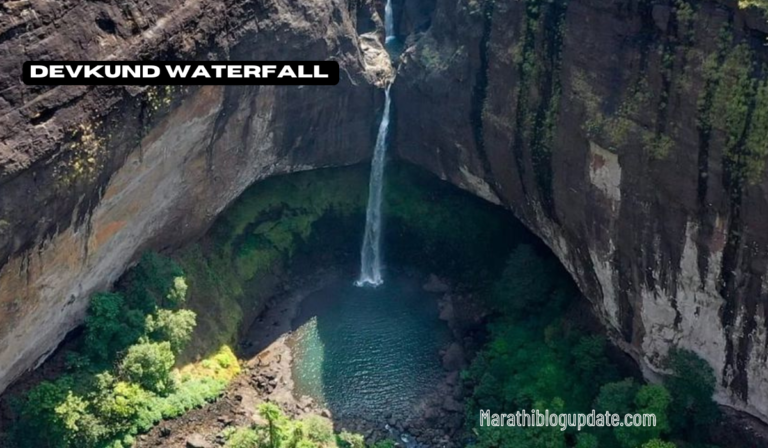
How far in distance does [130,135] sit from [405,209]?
14.3 m

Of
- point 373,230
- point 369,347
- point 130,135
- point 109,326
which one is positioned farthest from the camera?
point 373,230

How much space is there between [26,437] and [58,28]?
12122 mm

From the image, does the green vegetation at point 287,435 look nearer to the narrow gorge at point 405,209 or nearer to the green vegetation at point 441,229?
the narrow gorge at point 405,209

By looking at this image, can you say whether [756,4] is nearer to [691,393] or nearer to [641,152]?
[641,152]

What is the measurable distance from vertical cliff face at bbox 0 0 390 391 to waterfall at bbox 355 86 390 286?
2.72 meters

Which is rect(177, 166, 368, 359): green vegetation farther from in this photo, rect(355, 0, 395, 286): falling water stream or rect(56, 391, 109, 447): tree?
rect(56, 391, 109, 447): tree

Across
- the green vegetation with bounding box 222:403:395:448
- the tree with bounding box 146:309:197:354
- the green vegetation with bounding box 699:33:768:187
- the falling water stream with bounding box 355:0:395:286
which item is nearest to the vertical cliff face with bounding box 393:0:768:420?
the green vegetation with bounding box 699:33:768:187

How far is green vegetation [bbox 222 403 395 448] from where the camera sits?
26.0 metres

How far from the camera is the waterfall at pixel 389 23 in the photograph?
41281 millimetres

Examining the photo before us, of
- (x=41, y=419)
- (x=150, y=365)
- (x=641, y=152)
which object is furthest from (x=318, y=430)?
(x=641, y=152)

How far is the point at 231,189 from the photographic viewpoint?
106 ft

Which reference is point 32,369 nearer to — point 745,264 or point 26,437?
point 26,437

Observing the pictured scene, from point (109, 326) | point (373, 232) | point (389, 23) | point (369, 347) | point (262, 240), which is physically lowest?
point (109, 326)

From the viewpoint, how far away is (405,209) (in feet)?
120
